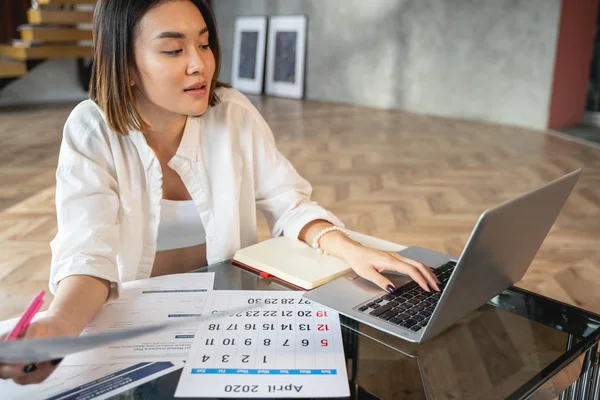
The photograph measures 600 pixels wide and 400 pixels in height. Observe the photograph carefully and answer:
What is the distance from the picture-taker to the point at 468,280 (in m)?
0.80

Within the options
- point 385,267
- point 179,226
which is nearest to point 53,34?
point 179,226

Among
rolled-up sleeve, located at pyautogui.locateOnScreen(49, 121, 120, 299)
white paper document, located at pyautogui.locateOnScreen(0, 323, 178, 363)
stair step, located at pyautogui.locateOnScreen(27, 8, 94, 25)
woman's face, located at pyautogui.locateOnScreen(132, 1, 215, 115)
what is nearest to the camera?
white paper document, located at pyautogui.locateOnScreen(0, 323, 178, 363)

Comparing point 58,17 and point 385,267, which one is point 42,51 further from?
point 385,267

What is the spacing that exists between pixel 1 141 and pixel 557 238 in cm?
456

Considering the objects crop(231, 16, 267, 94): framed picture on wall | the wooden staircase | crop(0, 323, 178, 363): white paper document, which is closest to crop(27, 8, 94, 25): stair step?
the wooden staircase

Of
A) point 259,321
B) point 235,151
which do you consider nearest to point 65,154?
point 235,151

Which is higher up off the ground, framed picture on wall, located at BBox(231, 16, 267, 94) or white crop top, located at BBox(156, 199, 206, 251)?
framed picture on wall, located at BBox(231, 16, 267, 94)

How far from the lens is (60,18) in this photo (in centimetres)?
646

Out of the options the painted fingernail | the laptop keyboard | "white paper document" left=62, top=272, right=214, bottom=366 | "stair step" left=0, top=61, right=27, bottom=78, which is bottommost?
"white paper document" left=62, top=272, right=214, bottom=366

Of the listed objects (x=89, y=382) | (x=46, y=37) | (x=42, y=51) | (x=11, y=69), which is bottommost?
(x=89, y=382)

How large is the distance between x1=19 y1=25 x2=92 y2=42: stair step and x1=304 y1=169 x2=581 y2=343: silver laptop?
650 centimetres

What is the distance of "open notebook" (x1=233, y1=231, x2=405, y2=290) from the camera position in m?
1.06

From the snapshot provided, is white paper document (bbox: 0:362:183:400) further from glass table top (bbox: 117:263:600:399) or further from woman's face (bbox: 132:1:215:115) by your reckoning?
woman's face (bbox: 132:1:215:115)

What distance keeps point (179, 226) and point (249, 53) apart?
7368mm
